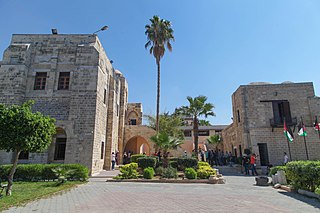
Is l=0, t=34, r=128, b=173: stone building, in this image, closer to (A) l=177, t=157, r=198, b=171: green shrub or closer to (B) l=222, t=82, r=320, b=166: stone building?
(A) l=177, t=157, r=198, b=171: green shrub

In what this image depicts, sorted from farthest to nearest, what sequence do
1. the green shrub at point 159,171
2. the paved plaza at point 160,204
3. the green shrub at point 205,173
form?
the green shrub at point 159,171
the green shrub at point 205,173
the paved plaza at point 160,204

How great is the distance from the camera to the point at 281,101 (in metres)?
19.8

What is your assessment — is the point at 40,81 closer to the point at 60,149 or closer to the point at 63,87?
the point at 63,87

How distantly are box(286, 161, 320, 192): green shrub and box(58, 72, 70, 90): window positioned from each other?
52.3ft

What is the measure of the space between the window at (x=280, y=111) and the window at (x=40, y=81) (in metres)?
21.2

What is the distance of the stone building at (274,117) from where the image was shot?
18469 mm

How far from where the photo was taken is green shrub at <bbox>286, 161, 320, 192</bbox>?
7.60 meters

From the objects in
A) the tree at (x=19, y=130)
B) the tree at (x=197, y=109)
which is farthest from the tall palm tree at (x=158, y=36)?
the tree at (x=19, y=130)

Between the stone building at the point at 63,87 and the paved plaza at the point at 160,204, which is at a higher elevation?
the stone building at the point at 63,87

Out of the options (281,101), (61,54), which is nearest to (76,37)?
(61,54)

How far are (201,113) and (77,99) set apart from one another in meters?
12.4

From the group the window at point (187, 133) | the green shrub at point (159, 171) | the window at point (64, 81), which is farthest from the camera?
the window at point (187, 133)

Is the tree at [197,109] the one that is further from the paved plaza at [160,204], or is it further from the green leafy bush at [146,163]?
the paved plaza at [160,204]

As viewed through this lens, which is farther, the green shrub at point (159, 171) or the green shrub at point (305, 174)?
the green shrub at point (159, 171)
